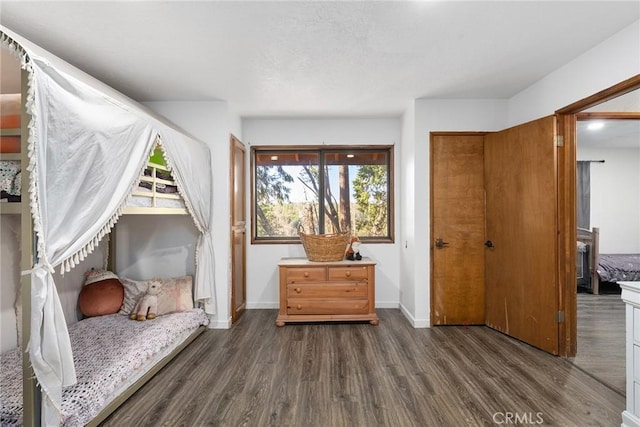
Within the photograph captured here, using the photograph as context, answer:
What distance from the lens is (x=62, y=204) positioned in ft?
5.24

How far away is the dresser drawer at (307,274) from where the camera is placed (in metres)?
3.62

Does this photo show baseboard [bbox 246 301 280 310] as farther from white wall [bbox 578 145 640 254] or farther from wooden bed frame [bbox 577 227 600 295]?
white wall [bbox 578 145 640 254]

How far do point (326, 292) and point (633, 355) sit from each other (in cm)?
249

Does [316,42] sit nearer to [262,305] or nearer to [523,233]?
[523,233]

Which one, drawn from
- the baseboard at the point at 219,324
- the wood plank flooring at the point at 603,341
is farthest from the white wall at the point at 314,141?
the wood plank flooring at the point at 603,341

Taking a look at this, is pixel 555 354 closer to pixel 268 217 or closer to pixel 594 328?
pixel 594 328

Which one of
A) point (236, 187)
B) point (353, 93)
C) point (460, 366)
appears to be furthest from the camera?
point (236, 187)

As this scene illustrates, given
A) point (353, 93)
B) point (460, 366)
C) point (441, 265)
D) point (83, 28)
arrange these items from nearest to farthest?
point (83, 28) → point (460, 366) → point (353, 93) → point (441, 265)

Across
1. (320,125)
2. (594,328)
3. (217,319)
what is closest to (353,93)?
(320,125)

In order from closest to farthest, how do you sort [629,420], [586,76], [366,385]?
1. [629,420]
2. [366,385]
3. [586,76]

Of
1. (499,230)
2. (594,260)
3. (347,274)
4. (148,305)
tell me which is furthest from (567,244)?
(148,305)

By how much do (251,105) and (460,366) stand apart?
336 centimetres

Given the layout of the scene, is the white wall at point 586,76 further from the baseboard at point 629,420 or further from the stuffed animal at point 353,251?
the stuffed animal at point 353,251

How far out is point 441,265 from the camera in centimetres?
354
